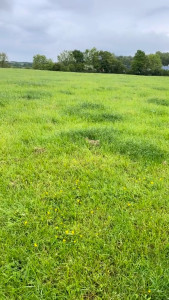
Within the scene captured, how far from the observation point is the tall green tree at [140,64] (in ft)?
186

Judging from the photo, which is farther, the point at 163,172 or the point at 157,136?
the point at 157,136

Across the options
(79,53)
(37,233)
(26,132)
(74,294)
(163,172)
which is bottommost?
(74,294)

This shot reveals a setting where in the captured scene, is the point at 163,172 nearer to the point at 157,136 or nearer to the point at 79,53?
the point at 157,136

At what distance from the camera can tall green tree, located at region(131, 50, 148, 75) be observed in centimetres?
5684

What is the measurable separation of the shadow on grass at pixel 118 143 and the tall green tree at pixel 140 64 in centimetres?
5768

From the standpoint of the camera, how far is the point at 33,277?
1.88 meters

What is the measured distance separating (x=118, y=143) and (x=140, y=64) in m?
58.9

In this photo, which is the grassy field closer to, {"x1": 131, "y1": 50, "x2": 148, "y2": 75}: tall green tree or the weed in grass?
the weed in grass

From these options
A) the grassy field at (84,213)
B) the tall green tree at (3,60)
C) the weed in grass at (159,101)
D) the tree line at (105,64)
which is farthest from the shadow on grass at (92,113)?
the tall green tree at (3,60)

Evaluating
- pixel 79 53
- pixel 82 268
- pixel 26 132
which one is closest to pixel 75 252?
pixel 82 268

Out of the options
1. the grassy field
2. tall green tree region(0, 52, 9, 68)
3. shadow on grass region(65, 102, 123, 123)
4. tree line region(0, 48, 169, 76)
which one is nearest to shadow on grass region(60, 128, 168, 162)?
the grassy field

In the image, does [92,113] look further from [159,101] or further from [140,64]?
[140,64]

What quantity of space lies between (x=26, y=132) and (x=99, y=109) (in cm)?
304

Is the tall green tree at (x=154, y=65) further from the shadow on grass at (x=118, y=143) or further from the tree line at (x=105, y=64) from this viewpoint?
the shadow on grass at (x=118, y=143)
